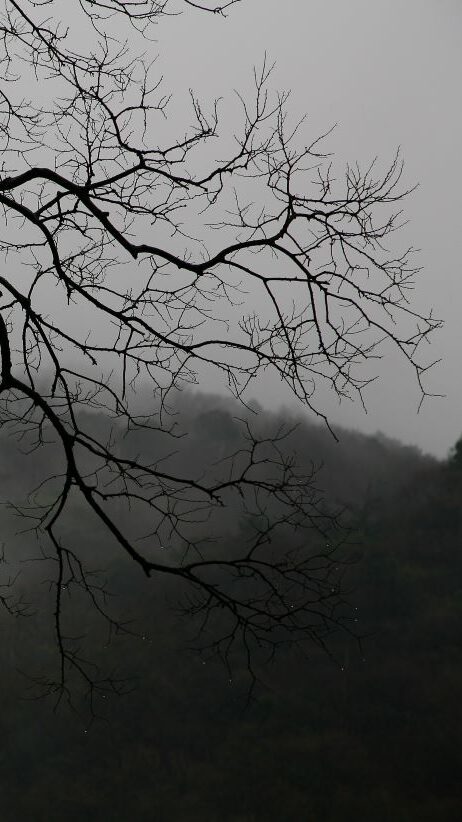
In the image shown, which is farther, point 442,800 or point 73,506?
point 73,506

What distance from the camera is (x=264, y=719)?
28.9m

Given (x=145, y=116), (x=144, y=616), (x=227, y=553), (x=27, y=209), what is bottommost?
(x=27, y=209)

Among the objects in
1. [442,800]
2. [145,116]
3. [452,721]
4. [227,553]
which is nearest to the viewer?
[145,116]

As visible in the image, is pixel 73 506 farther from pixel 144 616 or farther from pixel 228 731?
pixel 228 731

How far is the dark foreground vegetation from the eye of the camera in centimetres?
2570

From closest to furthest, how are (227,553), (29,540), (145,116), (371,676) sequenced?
(145,116) < (371,676) < (227,553) < (29,540)

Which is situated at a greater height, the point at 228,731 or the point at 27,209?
the point at 228,731

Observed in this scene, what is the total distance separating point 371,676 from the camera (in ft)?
100

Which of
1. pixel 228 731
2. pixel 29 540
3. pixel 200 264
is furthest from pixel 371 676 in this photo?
pixel 200 264

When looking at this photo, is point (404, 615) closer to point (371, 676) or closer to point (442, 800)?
point (371, 676)

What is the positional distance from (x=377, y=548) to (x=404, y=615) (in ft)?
8.21

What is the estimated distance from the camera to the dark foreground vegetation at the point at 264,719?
84.3 feet

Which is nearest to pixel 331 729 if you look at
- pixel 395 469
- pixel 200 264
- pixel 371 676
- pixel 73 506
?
pixel 371 676

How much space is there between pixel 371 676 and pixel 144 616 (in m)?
7.88
